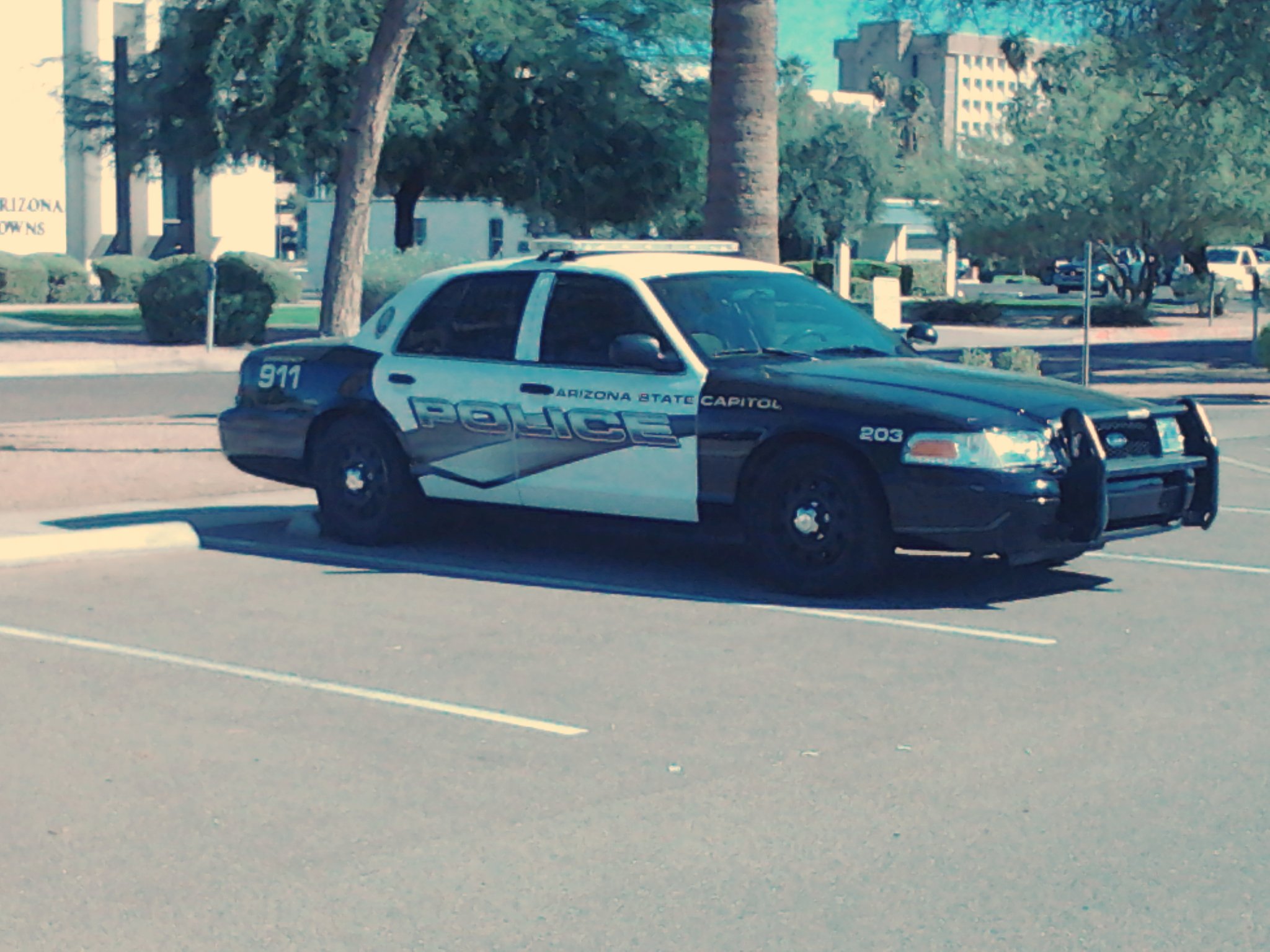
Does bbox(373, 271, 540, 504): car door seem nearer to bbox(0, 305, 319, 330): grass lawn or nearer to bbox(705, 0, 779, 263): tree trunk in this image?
bbox(705, 0, 779, 263): tree trunk

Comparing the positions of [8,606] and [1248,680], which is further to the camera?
[8,606]

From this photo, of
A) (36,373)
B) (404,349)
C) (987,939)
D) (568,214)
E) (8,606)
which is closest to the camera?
(987,939)

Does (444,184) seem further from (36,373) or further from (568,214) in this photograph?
(36,373)

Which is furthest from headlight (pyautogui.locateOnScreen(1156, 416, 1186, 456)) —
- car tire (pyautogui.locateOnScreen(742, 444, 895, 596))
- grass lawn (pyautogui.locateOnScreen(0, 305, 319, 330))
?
grass lawn (pyautogui.locateOnScreen(0, 305, 319, 330))

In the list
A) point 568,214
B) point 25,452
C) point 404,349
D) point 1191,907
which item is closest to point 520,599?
point 404,349

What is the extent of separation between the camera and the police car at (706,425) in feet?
30.5

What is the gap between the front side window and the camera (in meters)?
10.3

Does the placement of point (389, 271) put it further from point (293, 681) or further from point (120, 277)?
point (293, 681)

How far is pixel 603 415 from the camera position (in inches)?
403

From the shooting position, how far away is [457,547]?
1141 centimetres

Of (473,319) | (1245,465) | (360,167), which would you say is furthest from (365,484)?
(1245,465)

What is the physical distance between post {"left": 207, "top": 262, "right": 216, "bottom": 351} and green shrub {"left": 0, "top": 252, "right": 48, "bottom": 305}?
52.9 ft

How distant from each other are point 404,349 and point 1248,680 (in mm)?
5305

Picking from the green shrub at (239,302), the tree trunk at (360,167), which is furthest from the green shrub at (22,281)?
the tree trunk at (360,167)
